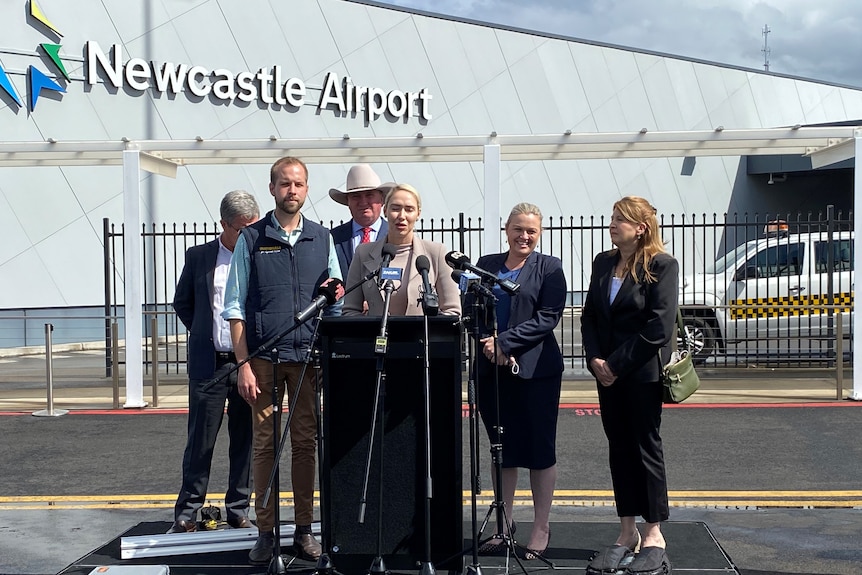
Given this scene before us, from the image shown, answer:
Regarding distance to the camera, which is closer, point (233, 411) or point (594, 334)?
point (594, 334)

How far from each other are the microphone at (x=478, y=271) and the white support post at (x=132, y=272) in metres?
6.26

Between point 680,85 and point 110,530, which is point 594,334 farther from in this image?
point 680,85

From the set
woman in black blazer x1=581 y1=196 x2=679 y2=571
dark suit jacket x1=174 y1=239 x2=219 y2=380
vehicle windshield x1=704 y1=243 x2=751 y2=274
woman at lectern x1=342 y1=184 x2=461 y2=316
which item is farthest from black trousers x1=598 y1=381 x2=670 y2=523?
vehicle windshield x1=704 y1=243 x2=751 y2=274

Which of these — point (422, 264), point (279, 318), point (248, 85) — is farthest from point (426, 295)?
point (248, 85)

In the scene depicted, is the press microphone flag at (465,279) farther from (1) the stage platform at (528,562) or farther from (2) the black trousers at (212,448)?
(2) the black trousers at (212,448)

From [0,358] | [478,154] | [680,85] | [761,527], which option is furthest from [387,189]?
[680,85]

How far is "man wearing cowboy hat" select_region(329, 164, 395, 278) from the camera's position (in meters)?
6.00

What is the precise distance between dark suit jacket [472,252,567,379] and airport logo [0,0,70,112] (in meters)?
13.5

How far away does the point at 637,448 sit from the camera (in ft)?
15.7

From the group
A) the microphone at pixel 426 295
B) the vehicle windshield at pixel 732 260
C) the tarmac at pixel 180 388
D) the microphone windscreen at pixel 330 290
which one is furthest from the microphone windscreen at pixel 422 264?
the vehicle windshield at pixel 732 260

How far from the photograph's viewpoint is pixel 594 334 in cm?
500

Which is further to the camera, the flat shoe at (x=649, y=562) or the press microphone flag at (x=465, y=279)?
the flat shoe at (x=649, y=562)

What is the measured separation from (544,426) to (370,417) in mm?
1032

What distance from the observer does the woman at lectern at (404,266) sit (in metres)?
4.89
